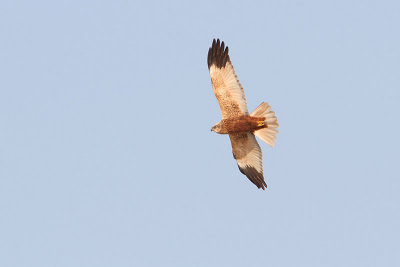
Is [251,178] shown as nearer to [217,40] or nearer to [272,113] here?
[272,113]

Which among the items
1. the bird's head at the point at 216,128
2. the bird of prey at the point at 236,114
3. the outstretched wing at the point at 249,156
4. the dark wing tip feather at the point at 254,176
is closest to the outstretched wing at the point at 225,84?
the bird of prey at the point at 236,114

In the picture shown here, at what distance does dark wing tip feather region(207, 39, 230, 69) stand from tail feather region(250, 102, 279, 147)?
1.62m

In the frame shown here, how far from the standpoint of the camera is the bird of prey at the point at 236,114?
1698cm

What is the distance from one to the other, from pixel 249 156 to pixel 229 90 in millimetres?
2053

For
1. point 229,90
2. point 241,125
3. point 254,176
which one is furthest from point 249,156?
point 229,90

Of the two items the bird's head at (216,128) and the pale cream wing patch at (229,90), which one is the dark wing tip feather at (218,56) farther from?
the bird's head at (216,128)

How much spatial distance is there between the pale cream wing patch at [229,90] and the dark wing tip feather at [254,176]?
5.51ft

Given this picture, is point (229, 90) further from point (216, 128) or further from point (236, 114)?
point (216, 128)

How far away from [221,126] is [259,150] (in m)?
1.33

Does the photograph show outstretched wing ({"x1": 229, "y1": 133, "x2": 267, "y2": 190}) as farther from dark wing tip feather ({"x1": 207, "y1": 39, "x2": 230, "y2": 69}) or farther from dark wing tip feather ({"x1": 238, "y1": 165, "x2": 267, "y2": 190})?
dark wing tip feather ({"x1": 207, "y1": 39, "x2": 230, "y2": 69})

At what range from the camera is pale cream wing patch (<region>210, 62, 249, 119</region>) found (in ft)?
56.4

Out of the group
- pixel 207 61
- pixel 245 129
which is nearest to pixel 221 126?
pixel 245 129

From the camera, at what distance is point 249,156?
703 inches

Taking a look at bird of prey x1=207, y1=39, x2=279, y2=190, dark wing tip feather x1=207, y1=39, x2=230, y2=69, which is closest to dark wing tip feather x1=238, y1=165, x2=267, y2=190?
bird of prey x1=207, y1=39, x2=279, y2=190
